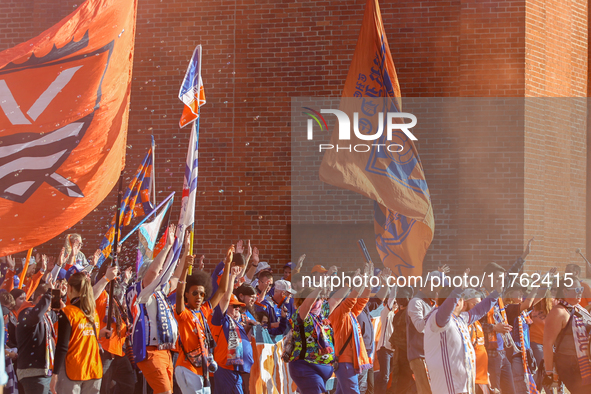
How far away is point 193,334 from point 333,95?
5.52 m

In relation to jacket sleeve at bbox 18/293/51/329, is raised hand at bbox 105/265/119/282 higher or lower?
higher

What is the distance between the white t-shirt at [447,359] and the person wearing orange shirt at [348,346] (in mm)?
1522

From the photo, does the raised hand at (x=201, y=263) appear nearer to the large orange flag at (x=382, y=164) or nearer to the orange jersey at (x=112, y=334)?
the orange jersey at (x=112, y=334)

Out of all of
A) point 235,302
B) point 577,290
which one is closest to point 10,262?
point 235,302

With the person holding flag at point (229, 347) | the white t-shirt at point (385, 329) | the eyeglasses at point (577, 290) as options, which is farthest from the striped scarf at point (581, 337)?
the person holding flag at point (229, 347)

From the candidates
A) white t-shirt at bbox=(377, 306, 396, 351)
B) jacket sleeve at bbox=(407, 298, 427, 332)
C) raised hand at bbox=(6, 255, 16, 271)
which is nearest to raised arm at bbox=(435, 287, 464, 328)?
jacket sleeve at bbox=(407, 298, 427, 332)

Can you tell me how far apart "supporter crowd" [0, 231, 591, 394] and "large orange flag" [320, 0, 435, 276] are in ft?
1.91

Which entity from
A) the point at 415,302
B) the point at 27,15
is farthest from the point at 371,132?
the point at 27,15

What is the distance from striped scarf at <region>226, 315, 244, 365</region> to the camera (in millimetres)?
7117

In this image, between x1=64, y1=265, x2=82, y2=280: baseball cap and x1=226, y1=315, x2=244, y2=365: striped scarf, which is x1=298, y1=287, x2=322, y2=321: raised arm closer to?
x1=226, y1=315, x2=244, y2=365: striped scarf

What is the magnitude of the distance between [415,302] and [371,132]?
2125mm

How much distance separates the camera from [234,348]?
281 inches

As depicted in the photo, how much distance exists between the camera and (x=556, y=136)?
11492mm

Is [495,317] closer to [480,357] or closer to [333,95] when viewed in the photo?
[480,357]
